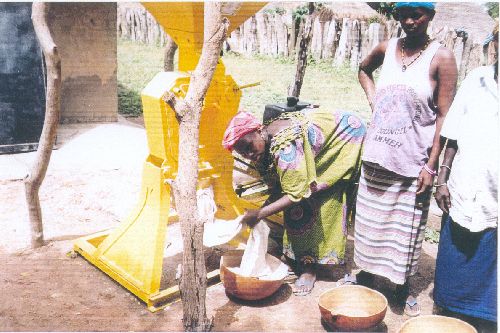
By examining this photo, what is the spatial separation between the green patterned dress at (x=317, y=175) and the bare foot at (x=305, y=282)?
0.08 m

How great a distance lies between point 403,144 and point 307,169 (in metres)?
0.58

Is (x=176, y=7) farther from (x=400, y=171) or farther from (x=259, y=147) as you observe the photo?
(x=400, y=171)

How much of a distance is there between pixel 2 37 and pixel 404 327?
554 cm

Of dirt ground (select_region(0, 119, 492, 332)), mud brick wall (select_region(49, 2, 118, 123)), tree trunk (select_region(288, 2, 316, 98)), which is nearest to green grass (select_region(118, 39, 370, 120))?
mud brick wall (select_region(49, 2, 118, 123))

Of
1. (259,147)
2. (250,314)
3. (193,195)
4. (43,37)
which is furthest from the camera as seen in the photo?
(43,37)

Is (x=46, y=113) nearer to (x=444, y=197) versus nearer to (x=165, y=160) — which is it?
(x=165, y=160)

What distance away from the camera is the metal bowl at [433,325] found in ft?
8.34

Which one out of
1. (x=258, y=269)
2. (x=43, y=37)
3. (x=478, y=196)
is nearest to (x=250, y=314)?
(x=258, y=269)

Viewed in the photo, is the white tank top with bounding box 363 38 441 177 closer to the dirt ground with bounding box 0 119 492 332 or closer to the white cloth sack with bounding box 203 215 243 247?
the white cloth sack with bounding box 203 215 243 247

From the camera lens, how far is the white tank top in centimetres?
258

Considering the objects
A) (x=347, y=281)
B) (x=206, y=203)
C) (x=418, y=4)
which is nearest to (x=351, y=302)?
(x=347, y=281)

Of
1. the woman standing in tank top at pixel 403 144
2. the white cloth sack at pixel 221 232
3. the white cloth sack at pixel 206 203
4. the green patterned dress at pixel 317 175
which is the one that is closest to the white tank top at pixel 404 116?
the woman standing in tank top at pixel 403 144

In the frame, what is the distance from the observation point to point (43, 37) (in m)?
3.42

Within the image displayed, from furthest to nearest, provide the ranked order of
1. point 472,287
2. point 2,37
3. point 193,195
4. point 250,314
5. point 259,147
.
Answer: point 2,37, point 250,314, point 259,147, point 472,287, point 193,195
